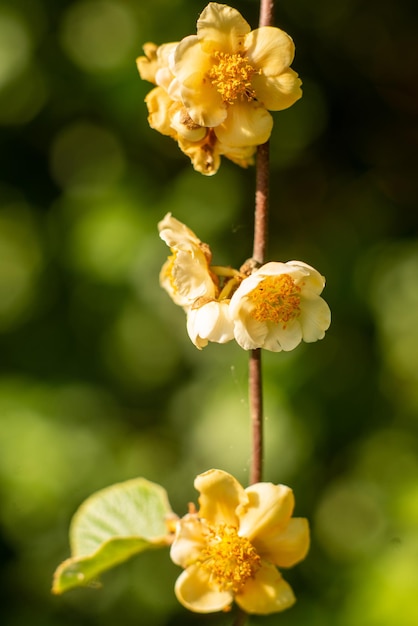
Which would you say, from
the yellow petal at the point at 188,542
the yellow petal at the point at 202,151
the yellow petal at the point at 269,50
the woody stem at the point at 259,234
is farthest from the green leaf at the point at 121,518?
the yellow petal at the point at 269,50

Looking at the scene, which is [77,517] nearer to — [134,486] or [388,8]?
[134,486]

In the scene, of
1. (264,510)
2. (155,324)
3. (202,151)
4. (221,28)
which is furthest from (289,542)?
(155,324)

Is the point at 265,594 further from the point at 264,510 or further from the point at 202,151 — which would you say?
the point at 202,151

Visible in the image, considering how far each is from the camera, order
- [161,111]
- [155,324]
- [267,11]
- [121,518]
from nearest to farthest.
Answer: [267,11] → [161,111] → [121,518] → [155,324]

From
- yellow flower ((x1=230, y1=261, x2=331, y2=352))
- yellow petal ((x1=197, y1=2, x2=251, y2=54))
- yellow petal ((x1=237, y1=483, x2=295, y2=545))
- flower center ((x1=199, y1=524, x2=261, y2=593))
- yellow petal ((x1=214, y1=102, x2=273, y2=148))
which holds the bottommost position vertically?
flower center ((x1=199, y1=524, x2=261, y2=593))

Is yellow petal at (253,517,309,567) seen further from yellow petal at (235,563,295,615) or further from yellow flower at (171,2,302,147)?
yellow flower at (171,2,302,147)

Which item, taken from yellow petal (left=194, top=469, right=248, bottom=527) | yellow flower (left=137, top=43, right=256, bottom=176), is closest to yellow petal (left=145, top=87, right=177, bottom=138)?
yellow flower (left=137, top=43, right=256, bottom=176)

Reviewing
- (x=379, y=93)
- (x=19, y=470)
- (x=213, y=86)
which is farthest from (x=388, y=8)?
(x=213, y=86)
